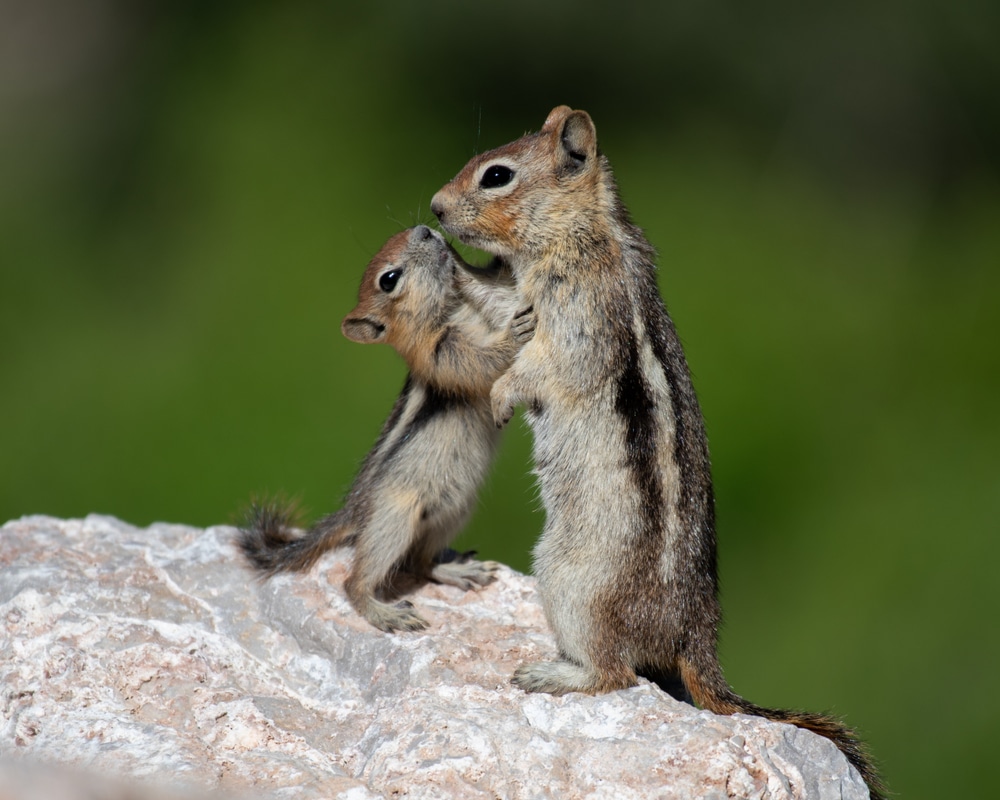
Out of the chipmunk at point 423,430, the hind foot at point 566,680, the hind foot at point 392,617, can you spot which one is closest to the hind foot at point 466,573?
the chipmunk at point 423,430

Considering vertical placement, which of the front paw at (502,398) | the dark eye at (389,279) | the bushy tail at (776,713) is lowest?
the bushy tail at (776,713)

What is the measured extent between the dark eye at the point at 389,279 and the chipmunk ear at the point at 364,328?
15 centimetres

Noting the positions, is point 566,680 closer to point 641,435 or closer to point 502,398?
point 641,435

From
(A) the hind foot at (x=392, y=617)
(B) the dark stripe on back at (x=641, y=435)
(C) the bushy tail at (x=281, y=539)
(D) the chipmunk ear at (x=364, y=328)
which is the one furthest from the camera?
(D) the chipmunk ear at (x=364, y=328)

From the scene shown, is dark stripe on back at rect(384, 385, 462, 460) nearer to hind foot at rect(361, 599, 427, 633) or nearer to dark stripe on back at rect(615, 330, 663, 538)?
hind foot at rect(361, 599, 427, 633)

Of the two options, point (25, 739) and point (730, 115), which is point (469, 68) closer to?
point (730, 115)

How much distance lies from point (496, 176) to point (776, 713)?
81.5 inches

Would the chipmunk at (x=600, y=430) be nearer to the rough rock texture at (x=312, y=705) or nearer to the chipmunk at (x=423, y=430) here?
the rough rock texture at (x=312, y=705)

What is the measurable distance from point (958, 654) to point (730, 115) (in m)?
4.24

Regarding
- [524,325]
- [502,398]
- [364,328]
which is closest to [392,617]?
[502,398]

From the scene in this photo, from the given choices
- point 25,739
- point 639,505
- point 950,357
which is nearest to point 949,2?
point 950,357

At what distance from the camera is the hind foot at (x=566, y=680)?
4.22 metres

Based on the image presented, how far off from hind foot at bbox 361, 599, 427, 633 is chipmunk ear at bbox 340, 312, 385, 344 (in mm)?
1133

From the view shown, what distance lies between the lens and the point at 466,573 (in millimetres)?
5188
